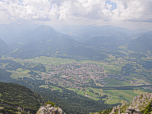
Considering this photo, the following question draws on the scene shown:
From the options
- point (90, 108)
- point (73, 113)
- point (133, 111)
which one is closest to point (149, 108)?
point (133, 111)

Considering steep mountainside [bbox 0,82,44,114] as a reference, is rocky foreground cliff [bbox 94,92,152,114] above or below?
above

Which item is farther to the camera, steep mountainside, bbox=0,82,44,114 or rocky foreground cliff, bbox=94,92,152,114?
steep mountainside, bbox=0,82,44,114

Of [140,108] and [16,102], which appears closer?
[140,108]

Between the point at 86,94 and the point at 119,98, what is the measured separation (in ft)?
149

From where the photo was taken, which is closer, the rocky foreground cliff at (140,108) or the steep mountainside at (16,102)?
the rocky foreground cliff at (140,108)

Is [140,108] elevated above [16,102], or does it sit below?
above

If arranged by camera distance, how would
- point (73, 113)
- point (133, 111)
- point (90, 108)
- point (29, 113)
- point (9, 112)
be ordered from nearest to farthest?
point (133, 111) → point (9, 112) → point (29, 113) → point (73, 113) → point (90, 108)

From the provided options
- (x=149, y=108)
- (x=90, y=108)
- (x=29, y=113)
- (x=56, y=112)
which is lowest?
(x=90, y=108)

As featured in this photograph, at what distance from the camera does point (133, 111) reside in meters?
26.5

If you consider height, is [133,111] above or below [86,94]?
above

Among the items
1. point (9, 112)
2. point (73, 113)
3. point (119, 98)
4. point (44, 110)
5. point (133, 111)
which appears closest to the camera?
point (133, 111)

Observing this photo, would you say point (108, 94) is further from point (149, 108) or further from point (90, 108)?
point (149, 108)

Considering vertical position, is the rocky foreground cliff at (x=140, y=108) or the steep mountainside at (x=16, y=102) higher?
the rocky foreground cliff at (x=140, y=108)

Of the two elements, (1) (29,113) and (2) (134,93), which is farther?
(2) (134,93)
